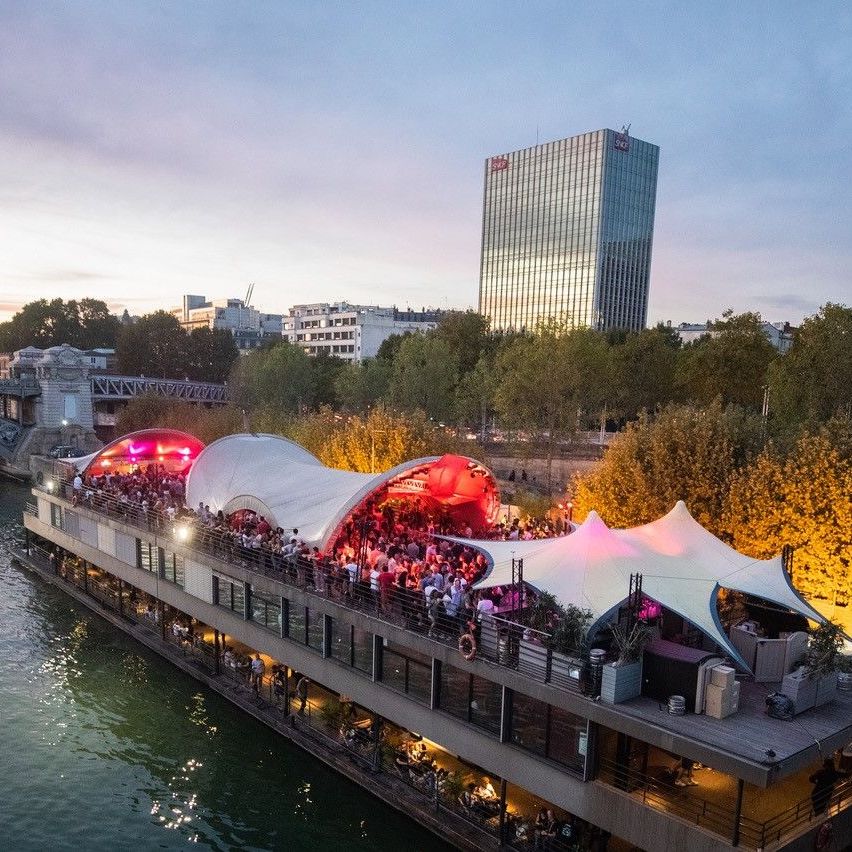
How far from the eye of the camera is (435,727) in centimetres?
1952

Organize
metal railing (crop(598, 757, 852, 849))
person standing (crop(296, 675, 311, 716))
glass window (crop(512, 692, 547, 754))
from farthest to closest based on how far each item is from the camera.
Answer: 1. person standing (crop(296, 675, 311, 716))
2. glass window (crop(512, 692, 547, 754))
3. metal railing (crop(598, 757, 852, 849))

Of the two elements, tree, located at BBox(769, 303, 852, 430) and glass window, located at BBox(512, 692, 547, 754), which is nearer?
glass window, located at BBox(512, 692, 547, 754)

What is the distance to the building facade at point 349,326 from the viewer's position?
16350cm

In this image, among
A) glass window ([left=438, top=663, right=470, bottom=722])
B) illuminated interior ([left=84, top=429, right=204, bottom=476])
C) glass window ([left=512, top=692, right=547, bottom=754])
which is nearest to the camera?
glass window ([left=512, top=692, right=547, bottom=754])

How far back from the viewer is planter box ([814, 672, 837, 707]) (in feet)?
52.9

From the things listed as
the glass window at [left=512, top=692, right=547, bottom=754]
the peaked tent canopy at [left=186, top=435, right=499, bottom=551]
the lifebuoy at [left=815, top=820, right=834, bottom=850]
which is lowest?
the lifebuoy at [left=815, top=820, right=834, bottom=850]

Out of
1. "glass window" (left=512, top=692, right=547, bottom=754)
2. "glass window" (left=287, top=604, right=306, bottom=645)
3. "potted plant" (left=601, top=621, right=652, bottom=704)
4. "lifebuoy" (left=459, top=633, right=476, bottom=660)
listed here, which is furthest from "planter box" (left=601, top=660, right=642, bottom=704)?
"glass window" (left=287, top=604, right=306, bottom=645)

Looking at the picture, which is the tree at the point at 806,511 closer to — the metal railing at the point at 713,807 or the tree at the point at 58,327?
the metal railing at the point at 713,807

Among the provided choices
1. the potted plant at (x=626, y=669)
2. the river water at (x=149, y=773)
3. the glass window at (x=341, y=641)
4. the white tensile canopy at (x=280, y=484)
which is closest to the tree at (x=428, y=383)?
the white tensile canopy at (x=280, y=484)

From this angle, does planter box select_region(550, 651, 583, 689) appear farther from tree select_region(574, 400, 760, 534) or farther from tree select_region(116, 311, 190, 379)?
tree select_region(116, 311, 190, 379)

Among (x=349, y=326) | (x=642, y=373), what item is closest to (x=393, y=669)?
(x=642, y=373)

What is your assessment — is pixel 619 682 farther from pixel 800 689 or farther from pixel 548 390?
pixel 548 390

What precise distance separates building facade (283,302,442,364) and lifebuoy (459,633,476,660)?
14024cm

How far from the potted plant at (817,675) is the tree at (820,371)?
3284 centimetres
